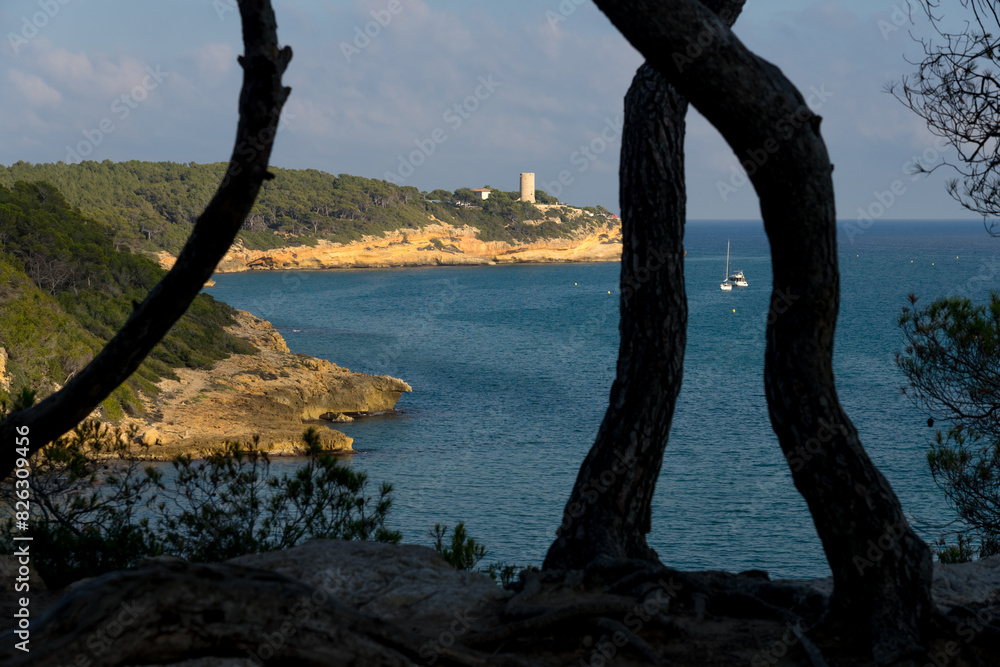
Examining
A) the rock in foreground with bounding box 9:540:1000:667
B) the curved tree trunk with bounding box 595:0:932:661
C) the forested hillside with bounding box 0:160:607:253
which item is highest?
the forested hillside with bounding box 0:160:607:253

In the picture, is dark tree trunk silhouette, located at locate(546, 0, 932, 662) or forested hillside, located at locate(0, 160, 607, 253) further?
forested hillside, located at locate(0, 160, 607, 253)

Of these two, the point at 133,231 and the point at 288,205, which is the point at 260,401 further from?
the point at 288,205

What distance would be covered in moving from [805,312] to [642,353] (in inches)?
65.5

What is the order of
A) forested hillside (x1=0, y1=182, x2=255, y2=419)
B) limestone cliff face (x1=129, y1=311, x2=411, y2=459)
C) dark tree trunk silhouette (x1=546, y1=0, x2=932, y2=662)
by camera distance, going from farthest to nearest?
limestone cliff face (x1=129, y1=311, x2=411, y2=459) < forested hillside (x1=0, y1=182, x2=255, y2=419) < dark tree trunk silhouette (x1=546, y1=0, x2=932, y2=662)

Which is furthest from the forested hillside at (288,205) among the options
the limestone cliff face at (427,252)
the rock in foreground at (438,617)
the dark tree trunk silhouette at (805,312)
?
the dark tree trunk silhouette at (805,312)

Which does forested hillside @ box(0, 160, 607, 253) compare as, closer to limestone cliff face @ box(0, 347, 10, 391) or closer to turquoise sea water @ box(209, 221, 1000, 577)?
turquoise sea water @ box(209, 221, 1000, 577)

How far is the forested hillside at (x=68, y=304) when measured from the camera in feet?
68.3

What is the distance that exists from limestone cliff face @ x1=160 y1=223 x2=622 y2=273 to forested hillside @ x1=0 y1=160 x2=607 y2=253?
1256 mm

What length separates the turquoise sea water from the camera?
67.1ft

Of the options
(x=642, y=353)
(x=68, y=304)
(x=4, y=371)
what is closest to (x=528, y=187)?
(x=68, y=304)

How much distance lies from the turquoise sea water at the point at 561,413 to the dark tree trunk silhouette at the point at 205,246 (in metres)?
14.3

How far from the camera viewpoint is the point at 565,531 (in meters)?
5.59

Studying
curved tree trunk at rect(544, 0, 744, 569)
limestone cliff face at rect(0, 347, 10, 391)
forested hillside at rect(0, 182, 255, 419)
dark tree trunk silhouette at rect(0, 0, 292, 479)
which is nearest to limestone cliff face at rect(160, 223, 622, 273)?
forested hillside at rect(0, 182, 255, 419)

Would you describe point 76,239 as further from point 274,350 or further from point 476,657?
point 476,657
